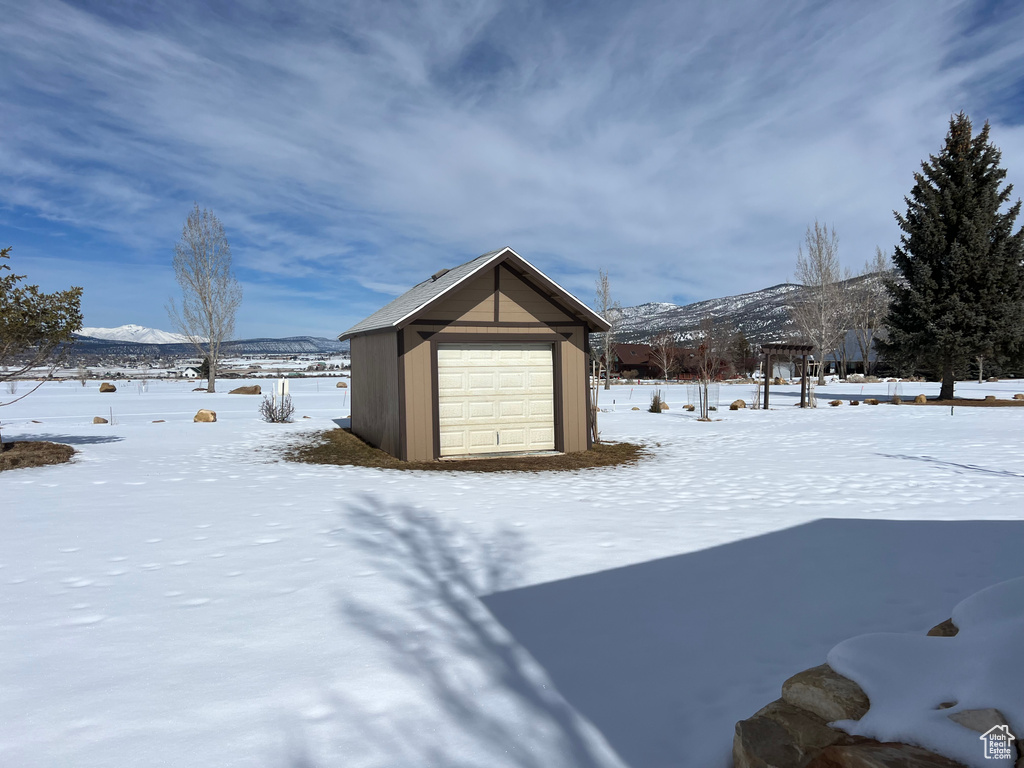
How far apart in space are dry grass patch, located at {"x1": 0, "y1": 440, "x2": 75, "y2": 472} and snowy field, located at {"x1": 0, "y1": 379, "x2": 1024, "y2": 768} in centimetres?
173

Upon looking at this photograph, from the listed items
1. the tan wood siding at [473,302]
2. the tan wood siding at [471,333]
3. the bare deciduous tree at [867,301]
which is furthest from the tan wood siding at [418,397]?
the bare deciduous tree at [867,301]

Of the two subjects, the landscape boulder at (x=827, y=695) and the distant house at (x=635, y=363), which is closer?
the landscape boulder at (x=827, y=695)

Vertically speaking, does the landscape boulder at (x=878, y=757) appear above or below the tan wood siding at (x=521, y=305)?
below

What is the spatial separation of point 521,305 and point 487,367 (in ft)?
4.52

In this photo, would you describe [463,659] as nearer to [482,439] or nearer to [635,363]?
[482,439]

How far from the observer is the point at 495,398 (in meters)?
→ 11.7

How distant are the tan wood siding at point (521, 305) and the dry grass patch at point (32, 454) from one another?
835 centimetres

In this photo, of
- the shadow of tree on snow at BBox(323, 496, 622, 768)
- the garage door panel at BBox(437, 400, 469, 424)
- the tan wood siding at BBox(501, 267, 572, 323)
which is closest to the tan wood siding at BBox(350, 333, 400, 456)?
the garage door panel at BBox(437, 400, 469, 424)

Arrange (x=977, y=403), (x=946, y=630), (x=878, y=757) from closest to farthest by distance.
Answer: (x=878, y=757) < (x=946, y=630) < (x=977, y=403)

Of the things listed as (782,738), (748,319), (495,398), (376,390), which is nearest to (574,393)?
(495,398)

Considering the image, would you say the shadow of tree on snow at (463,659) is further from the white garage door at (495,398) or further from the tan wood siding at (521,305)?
the tan wood siding at (521,305)

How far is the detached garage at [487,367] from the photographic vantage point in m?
11.0

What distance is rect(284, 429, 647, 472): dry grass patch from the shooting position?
34.4ft

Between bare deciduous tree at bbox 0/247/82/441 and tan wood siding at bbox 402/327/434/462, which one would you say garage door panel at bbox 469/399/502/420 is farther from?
bare deciduous tree at bbox 0/247/82/441
